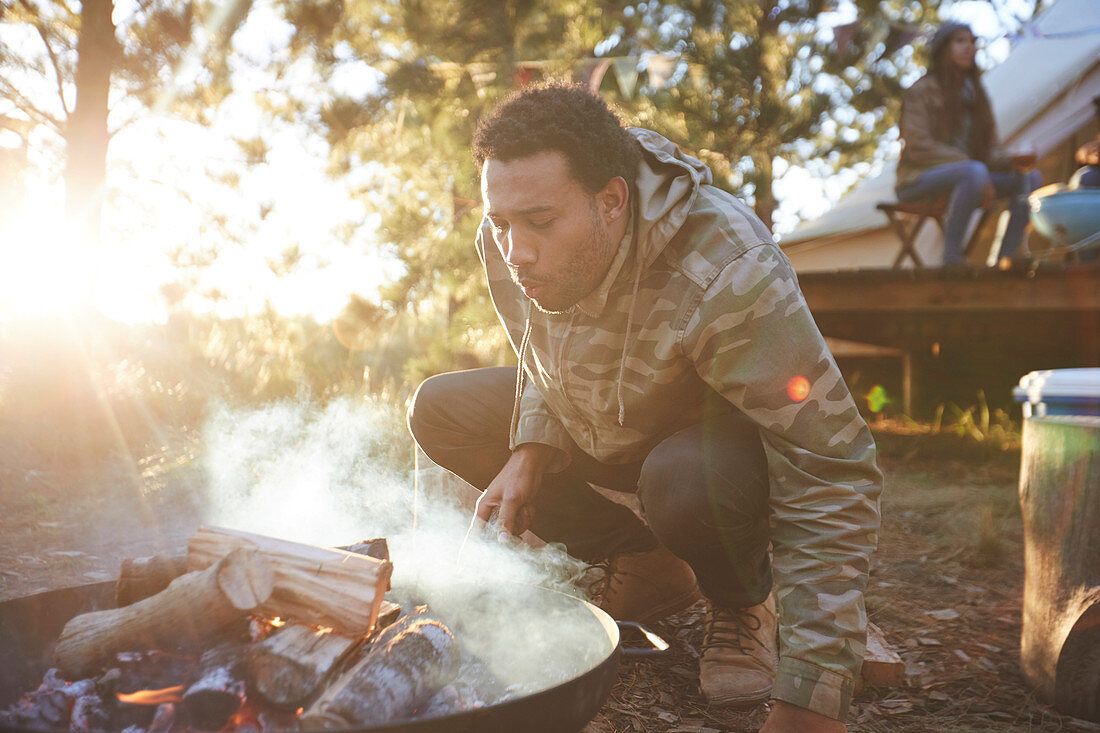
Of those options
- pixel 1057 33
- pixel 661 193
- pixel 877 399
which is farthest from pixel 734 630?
pixel 1057 33

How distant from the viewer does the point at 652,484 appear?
60.3 inches

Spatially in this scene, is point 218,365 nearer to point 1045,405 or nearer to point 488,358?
point 488,358

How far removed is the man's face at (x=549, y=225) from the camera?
145 centimetres

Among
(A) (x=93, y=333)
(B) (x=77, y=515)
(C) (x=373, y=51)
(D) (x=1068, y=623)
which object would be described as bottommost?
(B) (x=77, y=515)

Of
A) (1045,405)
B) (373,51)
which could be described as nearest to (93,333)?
(373,51)

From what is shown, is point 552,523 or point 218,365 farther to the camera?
point 218,365

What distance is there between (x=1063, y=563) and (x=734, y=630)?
0.78 m

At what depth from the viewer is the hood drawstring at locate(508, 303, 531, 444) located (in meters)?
1.78

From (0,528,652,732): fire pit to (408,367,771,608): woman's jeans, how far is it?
29 centimetres

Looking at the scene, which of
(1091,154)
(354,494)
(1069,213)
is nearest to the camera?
(354,494)

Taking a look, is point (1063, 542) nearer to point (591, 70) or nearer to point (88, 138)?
point (591, 70)

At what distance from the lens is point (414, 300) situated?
5.48 meters

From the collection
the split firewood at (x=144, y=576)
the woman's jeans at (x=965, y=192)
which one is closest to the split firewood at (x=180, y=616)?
the split firewood at (x=144, y=576)

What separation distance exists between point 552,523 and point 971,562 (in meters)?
1.78
